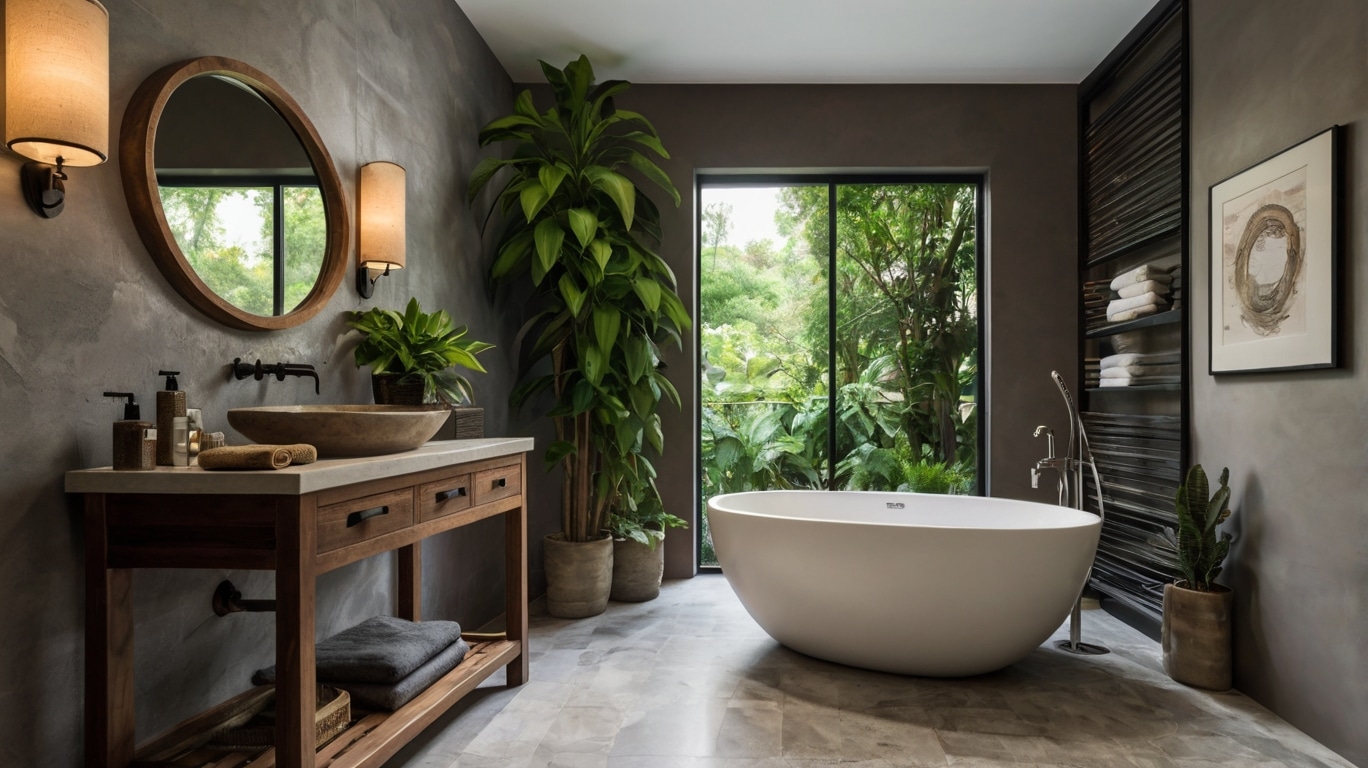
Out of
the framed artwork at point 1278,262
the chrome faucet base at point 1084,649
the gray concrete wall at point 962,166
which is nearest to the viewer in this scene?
the framed artwork at point 1278,262

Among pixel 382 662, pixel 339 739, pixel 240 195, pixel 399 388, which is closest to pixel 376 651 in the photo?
pixel 382 662

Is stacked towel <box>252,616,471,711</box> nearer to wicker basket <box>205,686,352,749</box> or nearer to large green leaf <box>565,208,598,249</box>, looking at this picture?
wicker basket <box>205,686,352,749</box>

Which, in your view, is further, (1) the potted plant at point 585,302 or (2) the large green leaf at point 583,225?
(1) the potted plant at point 585,302

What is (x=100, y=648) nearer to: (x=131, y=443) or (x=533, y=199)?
(x=131, y=443)

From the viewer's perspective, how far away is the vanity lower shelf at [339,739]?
1668 mm

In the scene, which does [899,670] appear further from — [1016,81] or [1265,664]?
[1016,81]

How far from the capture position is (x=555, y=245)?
338 centimetres

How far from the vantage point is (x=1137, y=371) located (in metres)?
3.43

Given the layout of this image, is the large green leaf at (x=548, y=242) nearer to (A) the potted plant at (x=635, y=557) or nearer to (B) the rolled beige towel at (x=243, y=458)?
(A) the potted plant at (x=635, y=557)

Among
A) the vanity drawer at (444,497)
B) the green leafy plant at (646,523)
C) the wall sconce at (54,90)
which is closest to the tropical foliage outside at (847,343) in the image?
the green leafy plant at (646,523)

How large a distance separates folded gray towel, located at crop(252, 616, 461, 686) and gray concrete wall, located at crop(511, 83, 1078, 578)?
1.99 metres

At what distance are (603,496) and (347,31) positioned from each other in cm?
207

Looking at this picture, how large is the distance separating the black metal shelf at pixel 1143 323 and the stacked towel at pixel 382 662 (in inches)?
112

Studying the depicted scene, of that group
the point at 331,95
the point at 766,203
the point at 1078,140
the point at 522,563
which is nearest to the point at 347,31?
the point at 331,95
